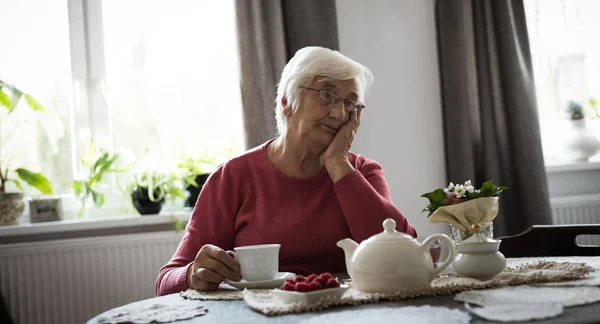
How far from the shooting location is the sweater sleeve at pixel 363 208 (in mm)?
1771

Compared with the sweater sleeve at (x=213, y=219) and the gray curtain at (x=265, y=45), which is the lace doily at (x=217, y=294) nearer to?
the sweater sleeve at (x=213, y=219)

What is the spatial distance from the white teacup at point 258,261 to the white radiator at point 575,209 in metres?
2.74

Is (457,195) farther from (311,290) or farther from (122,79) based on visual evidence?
(122,79)

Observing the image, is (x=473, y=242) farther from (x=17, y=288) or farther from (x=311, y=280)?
(x=17, y=288)

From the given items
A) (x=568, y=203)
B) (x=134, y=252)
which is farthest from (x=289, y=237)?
(x=568, y=203)

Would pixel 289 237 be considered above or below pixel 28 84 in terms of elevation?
below

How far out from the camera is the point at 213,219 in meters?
1.82

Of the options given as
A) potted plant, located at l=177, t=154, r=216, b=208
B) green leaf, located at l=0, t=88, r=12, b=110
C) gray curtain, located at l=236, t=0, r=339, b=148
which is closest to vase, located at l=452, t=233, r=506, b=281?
gray curtain, located at l=236, t=0, r=339, b=148

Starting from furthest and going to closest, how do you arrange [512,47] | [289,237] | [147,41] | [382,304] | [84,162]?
[512,47] → [147,41] → [84,162] → [289,237] → [382,304]

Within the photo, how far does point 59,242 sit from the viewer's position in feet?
9.11

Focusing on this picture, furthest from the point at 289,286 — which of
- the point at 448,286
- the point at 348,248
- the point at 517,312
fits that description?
the point at 517,312

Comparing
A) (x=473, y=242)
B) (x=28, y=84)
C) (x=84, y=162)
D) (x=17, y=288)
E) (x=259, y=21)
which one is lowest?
(x=17, y=288)

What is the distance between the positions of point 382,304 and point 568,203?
9.67 ft

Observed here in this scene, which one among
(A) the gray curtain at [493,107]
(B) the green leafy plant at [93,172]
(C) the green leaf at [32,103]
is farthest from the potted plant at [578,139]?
(C) the green leaf at [32,103]
